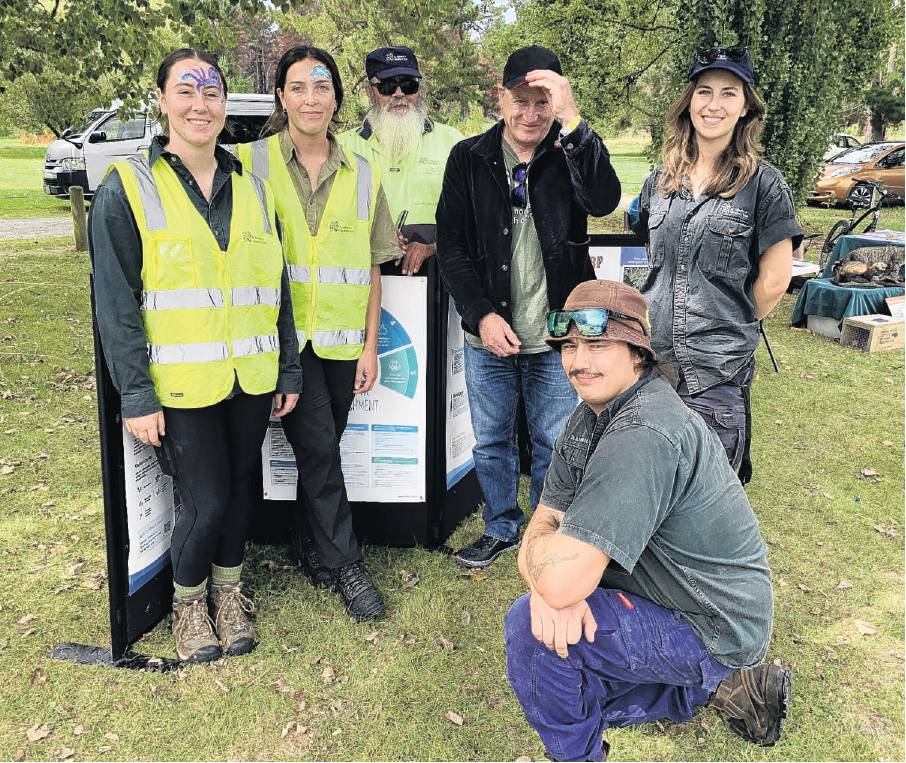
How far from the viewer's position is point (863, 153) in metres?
20.6

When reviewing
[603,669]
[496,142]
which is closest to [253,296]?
[496,142]

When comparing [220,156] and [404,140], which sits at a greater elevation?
[404,140]

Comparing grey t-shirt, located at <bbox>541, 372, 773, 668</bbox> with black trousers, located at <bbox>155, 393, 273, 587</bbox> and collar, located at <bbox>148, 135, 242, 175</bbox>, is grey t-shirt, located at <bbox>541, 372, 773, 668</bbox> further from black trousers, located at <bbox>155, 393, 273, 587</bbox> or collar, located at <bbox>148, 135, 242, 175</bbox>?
collar, located at <bbox>148, 135, 242, 175</bbox>

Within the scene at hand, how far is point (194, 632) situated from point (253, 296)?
1370 mm

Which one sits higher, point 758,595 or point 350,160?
point 350,160

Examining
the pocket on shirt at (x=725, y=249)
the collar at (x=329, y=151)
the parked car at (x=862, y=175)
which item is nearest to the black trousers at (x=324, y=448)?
the collar at (x=329, y=151)

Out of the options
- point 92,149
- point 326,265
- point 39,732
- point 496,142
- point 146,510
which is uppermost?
point 92,149

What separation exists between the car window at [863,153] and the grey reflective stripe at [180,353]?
69.4 ft

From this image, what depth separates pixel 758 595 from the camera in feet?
7.29

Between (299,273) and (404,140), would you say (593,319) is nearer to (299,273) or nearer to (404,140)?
(299,273)

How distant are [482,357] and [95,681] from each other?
6.70ft

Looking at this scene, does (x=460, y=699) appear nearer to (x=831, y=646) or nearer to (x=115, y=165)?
(x=831, y=646)

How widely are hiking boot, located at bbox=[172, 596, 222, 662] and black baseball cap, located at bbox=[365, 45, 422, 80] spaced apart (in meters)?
2.57

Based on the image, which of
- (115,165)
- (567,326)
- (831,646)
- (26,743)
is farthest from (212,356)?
(831,646)
